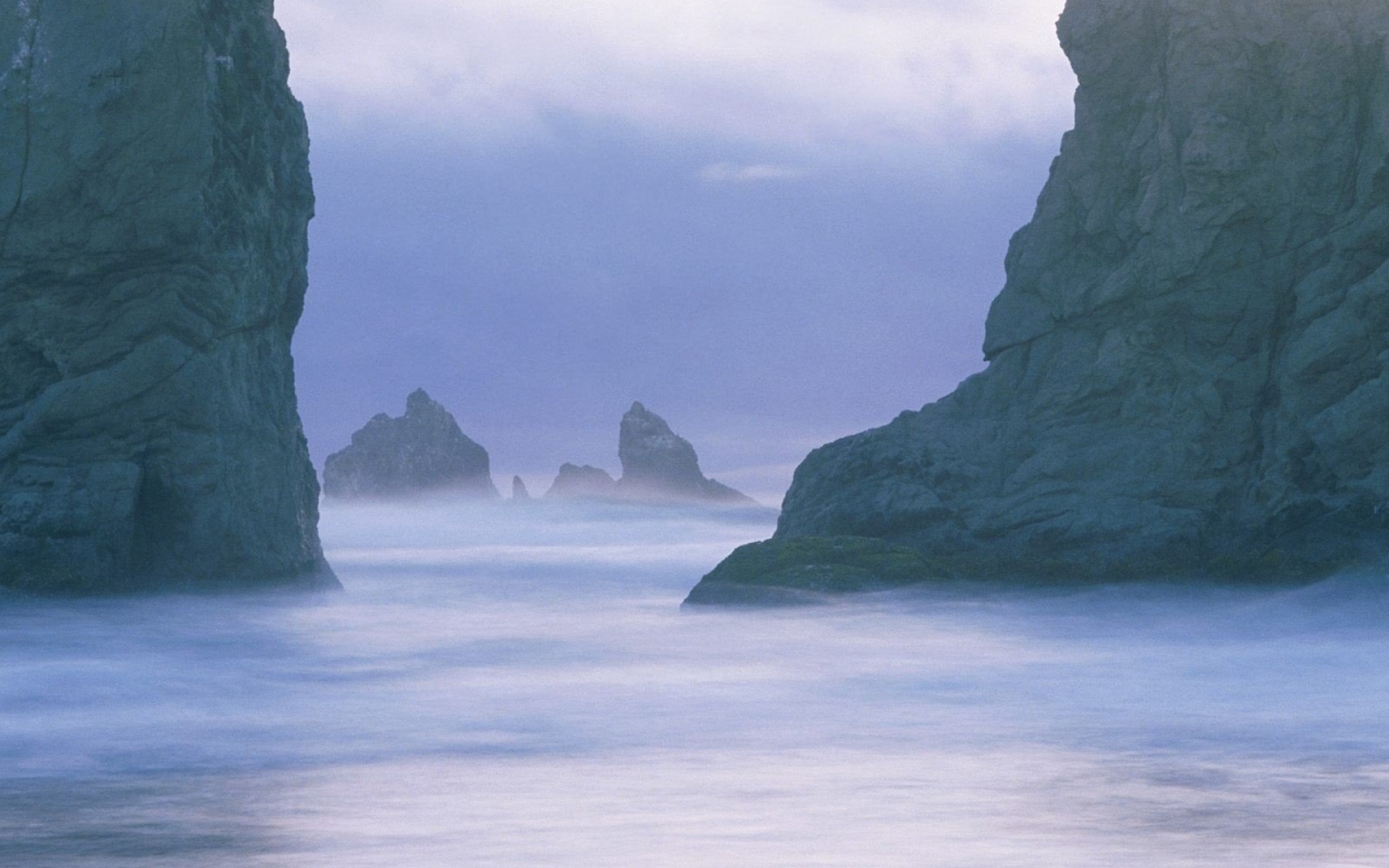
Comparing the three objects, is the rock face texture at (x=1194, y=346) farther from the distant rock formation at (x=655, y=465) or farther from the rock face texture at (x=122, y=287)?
the distant rock formation at (x=655, y=465)

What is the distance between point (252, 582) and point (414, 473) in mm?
55467

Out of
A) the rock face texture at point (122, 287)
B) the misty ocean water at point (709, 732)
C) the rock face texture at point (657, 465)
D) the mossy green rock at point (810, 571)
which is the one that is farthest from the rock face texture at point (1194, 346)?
the rock face texture at point (657, 465)

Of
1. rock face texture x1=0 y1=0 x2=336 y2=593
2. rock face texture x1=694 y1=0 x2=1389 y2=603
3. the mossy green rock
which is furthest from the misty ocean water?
rock face texture x1=0 y1=0 x2=336 y2=593

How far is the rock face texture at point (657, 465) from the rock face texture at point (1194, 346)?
164 feet

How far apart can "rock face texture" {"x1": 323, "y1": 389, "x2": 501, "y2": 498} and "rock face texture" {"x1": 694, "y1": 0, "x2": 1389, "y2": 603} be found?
54830 millimetres

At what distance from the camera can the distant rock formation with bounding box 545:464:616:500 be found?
286 feet

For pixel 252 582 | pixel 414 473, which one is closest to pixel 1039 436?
pixel 252 582

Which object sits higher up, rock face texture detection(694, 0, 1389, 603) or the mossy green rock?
rock face texture detection(694, 0, 1389, 603)

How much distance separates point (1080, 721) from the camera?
14.7 m

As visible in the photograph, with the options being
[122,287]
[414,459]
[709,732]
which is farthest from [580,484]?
[709,732]

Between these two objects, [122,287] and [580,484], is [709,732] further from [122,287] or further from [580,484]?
[580,484]

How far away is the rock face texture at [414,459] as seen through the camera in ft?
269

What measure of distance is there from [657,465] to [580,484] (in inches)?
475

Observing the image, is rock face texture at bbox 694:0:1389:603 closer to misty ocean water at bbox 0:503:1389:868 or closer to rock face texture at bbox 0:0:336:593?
misty ocean water at bbox 0:503:1389:868
